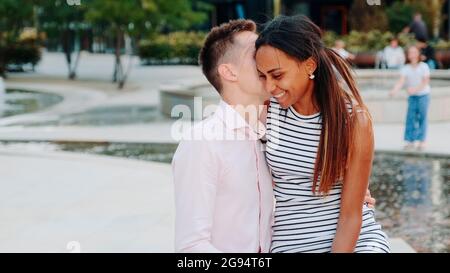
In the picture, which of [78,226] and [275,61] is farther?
[78,226]

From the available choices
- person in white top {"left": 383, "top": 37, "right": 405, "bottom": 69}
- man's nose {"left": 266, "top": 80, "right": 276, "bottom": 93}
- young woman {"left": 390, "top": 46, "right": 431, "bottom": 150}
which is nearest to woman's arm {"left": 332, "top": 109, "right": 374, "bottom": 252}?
man's nose {"left": 266, "top": 80, "right": 276, "bottom": 93}

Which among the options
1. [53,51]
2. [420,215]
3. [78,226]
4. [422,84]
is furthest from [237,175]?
[53,51]

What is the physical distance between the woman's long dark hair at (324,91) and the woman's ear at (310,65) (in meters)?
0.01

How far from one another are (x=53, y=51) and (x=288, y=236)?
2658 inches

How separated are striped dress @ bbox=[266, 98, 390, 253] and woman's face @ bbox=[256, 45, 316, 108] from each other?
119 mm

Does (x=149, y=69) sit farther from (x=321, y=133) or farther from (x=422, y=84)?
(x=321, y=133)

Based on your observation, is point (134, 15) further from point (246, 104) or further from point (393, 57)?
point (246, 104)

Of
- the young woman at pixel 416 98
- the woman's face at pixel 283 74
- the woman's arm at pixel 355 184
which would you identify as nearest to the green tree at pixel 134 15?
the young woman at pixel 416 98

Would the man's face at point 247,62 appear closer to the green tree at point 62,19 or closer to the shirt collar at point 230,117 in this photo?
the shirt collar at point 230,117

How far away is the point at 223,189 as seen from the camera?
2672 millimetres

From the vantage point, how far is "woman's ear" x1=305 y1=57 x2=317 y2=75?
2.68 m

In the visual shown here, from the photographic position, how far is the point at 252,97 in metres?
2.84

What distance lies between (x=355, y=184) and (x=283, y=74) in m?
0.45

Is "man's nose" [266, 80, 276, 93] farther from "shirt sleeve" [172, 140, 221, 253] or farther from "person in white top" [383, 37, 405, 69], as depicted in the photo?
"person in white top" [383, 37, 405, 69]
